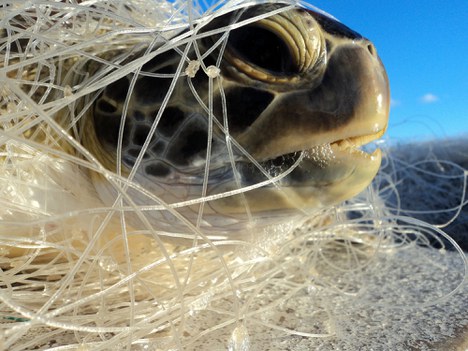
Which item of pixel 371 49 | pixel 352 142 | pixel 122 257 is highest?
pixel 371 49

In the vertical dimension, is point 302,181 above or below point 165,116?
below

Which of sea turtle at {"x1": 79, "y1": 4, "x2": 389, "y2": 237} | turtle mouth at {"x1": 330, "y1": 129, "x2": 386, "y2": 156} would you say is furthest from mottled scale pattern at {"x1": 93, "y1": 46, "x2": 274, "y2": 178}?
turtle mouth at {"x1": 330, "y1": 129, "x2": 386, "y2": 156}

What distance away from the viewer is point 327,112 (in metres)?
0.51

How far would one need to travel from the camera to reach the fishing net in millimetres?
514

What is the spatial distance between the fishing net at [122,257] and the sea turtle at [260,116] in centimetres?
2

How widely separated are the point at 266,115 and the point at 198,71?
0.11 meters

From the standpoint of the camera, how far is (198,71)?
1.79ft

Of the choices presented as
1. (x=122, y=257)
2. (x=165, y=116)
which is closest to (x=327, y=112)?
(x=165, y=116)

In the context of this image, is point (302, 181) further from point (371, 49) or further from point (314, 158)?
point (371, 49)

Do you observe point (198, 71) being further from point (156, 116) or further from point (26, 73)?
point (26, 73)

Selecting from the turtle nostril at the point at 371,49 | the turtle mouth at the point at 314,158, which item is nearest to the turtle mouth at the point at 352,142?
the turtle mouth at the point at 314,158

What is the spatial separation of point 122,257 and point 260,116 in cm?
38

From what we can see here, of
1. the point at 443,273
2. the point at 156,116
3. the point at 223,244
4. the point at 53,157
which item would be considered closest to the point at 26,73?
the point at 53,157

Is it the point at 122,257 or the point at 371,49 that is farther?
the point at 122,257
